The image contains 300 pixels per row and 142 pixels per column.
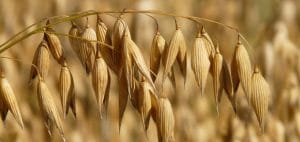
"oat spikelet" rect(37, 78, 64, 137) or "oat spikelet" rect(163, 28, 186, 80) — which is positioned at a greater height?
"oat spikelet" rect(163, 28, 186, 80)

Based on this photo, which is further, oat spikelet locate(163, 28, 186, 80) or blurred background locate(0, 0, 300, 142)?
blurred background locate(0, 0, 300, 142)

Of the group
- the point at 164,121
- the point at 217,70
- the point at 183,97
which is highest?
the point at 217,70

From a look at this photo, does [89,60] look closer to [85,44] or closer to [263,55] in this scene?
[85,44]

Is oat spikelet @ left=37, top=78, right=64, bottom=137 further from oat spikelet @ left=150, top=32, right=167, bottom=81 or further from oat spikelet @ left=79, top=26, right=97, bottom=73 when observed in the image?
oat spikelet @ left=150, top=32, right=167, bottom=81

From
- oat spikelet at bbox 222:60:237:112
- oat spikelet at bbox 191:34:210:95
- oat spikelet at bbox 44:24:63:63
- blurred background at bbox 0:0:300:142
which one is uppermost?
oat spikelet at bbox 44:24:63:63

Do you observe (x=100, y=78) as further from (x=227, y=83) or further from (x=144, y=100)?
(x=227, y=83)

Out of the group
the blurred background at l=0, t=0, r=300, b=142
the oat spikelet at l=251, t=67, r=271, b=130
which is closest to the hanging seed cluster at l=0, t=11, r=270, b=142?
the oat spikelet at l=251, t=67, r=271, b=130

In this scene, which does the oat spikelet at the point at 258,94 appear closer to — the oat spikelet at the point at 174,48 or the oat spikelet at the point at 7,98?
the oat spikelet at the point at 174,48

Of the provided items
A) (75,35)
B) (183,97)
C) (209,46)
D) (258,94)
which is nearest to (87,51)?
(75,35)
